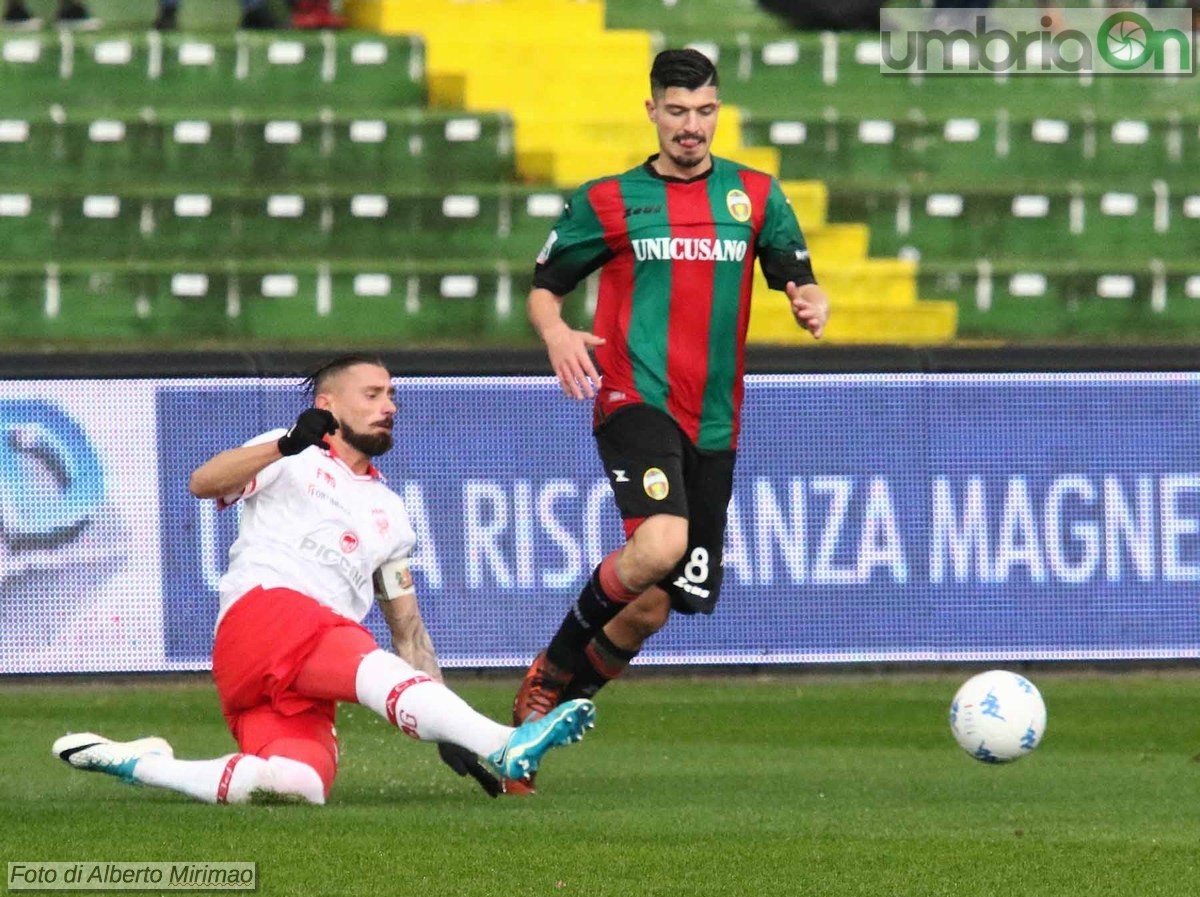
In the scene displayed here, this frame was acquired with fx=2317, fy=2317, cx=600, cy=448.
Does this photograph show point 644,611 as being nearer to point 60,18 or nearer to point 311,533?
point 311,533

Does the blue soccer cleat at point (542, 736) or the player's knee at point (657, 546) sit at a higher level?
the player's knee at point (657, 546)

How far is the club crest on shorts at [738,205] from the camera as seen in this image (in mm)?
7371

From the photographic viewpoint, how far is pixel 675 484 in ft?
23.5

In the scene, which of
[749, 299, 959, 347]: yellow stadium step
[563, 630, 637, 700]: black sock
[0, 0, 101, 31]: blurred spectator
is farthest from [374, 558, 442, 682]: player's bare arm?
[0, 0, 101, 31]: blurred spectator

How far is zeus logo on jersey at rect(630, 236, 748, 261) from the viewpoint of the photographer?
7.32 meters

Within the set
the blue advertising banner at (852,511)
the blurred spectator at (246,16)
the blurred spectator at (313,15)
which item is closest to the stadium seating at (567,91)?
the blurred spectator at (313,15)

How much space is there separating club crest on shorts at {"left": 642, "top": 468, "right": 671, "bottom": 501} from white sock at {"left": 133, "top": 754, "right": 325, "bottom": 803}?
1.46m

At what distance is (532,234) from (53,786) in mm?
8021

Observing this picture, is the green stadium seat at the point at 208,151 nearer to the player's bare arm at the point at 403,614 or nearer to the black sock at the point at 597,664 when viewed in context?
the black sock at the point at 597,664

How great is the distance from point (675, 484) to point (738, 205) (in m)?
0.93

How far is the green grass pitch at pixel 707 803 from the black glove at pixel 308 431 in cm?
97

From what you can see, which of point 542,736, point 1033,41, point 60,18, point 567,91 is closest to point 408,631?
point 542,736

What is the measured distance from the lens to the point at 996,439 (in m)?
10.6

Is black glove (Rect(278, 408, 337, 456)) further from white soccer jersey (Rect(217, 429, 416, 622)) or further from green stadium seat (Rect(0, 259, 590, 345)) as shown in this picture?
green stadium seat (Rect(0, 259, 590, 345))
